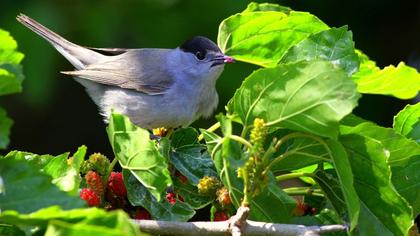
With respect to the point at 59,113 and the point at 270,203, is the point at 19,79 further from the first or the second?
the point at 59,113

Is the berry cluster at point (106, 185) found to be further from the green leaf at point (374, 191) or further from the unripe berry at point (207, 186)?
the green leaf at point (374, 191)

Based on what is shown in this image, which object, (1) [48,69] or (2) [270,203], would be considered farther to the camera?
(1) [48,69]

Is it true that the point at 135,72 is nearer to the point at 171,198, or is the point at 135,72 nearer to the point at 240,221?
the point at 171,198

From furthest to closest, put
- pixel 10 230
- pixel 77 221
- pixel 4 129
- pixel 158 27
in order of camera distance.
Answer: pixel 158 27 → pixel 10 230 → pixel 4 129 → pixel 77 221

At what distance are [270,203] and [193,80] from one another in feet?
6.36

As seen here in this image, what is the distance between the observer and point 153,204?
1.91 metres

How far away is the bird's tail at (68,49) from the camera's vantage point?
393cm

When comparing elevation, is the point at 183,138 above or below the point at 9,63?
below

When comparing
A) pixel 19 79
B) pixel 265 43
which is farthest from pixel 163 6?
pixel 19 79

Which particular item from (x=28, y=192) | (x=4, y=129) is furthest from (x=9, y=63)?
(x=28, y=192)

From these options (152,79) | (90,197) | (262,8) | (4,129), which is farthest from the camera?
(152,79)

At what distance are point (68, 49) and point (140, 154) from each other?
7.51ft

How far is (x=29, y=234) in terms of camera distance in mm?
1437

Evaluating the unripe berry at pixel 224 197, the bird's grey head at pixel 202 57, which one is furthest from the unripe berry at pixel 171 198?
the bird's grey head at pixel 202 57
